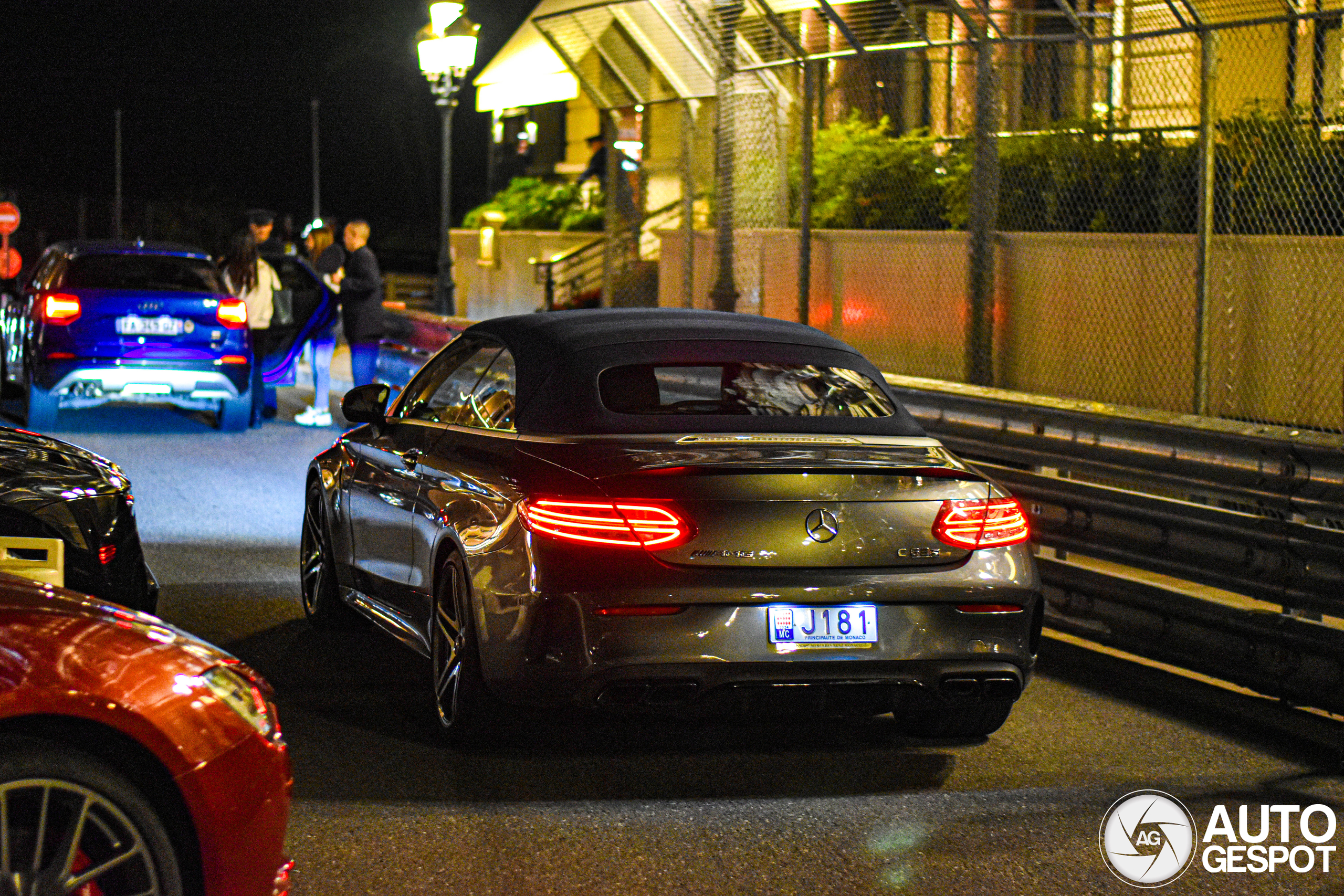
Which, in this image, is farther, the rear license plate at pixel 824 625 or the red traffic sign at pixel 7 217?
the red traffic sign at pixel 7 217

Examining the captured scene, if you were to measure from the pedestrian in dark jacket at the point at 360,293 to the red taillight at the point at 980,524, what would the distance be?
1099 centimetres

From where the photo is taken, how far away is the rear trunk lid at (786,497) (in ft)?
18.0

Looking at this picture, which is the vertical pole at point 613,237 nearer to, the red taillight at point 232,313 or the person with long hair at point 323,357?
the person with long hair at point 323,357

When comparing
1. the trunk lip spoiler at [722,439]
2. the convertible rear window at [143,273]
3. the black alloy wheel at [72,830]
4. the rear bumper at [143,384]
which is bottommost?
the black alloy wheel at [72,830]

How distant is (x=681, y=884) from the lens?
4.69 meters

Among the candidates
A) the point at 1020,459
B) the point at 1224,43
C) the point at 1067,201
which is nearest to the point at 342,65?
the point at 1224,43

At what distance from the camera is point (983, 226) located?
44.0 ft

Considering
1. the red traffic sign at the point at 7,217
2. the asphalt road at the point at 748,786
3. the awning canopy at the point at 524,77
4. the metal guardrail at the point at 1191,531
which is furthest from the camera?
the awning canopy at the point at 524,77

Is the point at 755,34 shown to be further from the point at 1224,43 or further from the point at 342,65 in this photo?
the point at 342,65

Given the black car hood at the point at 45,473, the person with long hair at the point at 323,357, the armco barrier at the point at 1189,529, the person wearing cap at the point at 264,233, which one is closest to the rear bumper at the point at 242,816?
the black car hood at the point at 45,473

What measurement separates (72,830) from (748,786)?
2.66 m

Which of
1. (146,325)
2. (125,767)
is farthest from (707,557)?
(146,325)

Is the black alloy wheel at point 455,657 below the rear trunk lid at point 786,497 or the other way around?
below

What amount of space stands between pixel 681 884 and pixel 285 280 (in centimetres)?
1421
